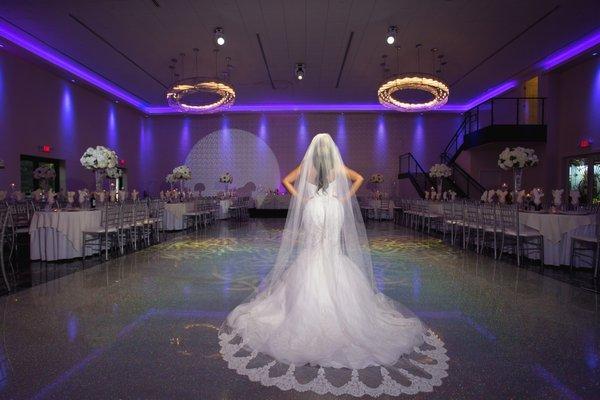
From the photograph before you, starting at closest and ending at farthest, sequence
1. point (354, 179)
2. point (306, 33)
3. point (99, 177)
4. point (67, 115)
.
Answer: point (354, 179)
point (99, 177)
point (306, 33)
point (67, 115)

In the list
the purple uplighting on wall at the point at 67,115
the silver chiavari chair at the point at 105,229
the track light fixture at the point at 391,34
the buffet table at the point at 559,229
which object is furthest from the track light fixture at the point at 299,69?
the buffet table at the point at 559,229

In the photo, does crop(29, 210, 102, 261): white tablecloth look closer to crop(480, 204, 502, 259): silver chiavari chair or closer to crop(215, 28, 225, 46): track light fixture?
crop(215, 28, 225, 46): track light fixture

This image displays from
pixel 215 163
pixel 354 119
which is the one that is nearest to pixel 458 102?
pixel 354 119

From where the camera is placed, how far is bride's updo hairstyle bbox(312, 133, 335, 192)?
3143 millimetres

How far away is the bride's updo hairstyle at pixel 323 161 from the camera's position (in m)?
3.14

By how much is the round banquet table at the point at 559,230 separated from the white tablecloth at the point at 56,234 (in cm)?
720

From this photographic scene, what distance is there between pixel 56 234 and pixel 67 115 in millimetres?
7402

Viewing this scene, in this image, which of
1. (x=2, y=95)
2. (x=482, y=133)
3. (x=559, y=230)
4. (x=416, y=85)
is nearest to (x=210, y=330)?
(x=559, y=230)

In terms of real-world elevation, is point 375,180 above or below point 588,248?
above

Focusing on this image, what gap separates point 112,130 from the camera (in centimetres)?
1455

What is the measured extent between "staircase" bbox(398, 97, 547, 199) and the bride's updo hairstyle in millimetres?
10999

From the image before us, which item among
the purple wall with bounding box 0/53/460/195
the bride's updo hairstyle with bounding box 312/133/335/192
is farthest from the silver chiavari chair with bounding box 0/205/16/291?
the purple wall with bounding box 0/53/460/195

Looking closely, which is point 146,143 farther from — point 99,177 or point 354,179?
point 354,179

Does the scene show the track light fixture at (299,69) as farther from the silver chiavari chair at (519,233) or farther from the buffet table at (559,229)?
the buffet table at (559,229)
